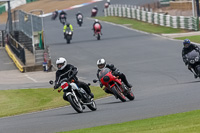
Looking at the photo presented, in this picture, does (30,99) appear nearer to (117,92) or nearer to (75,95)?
(117,92)

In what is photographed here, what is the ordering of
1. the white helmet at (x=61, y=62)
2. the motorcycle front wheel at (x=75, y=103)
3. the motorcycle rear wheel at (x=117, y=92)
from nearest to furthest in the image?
1. the motorcycle front wheel at (x=75, y=103)
2. the white helmet at (x=61, y=62)
3. the motorcycle rear wheel at (x=117, y=92)

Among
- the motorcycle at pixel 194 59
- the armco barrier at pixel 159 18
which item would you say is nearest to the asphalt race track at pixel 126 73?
the motorcycle at pixel 194 59

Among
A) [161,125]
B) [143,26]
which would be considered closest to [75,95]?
[161,125]

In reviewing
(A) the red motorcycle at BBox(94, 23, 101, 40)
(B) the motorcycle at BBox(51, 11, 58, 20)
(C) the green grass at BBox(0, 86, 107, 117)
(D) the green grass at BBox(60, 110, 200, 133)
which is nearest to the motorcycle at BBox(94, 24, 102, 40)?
(A) the red motorcycle at BBox(94, 23, 101, 40)

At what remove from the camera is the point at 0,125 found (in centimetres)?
1288

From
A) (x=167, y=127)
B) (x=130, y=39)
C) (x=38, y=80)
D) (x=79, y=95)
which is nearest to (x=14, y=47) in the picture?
(x=130, y=39)

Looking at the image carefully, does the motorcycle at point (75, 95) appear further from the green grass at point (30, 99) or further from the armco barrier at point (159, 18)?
the armco barrier at point (159, 18)

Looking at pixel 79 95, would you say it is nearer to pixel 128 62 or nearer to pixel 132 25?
pixel 128 62

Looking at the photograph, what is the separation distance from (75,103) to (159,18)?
1397 inches

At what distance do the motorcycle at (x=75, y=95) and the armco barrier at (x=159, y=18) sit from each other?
29.2 meters

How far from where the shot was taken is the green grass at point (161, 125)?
29.7 feet

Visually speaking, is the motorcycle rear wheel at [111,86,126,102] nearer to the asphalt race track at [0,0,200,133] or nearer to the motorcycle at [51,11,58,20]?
the asphalt race track at [0,0,200,133]

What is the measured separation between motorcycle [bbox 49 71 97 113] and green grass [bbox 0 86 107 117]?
314 cm

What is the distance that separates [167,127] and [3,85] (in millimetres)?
18148
